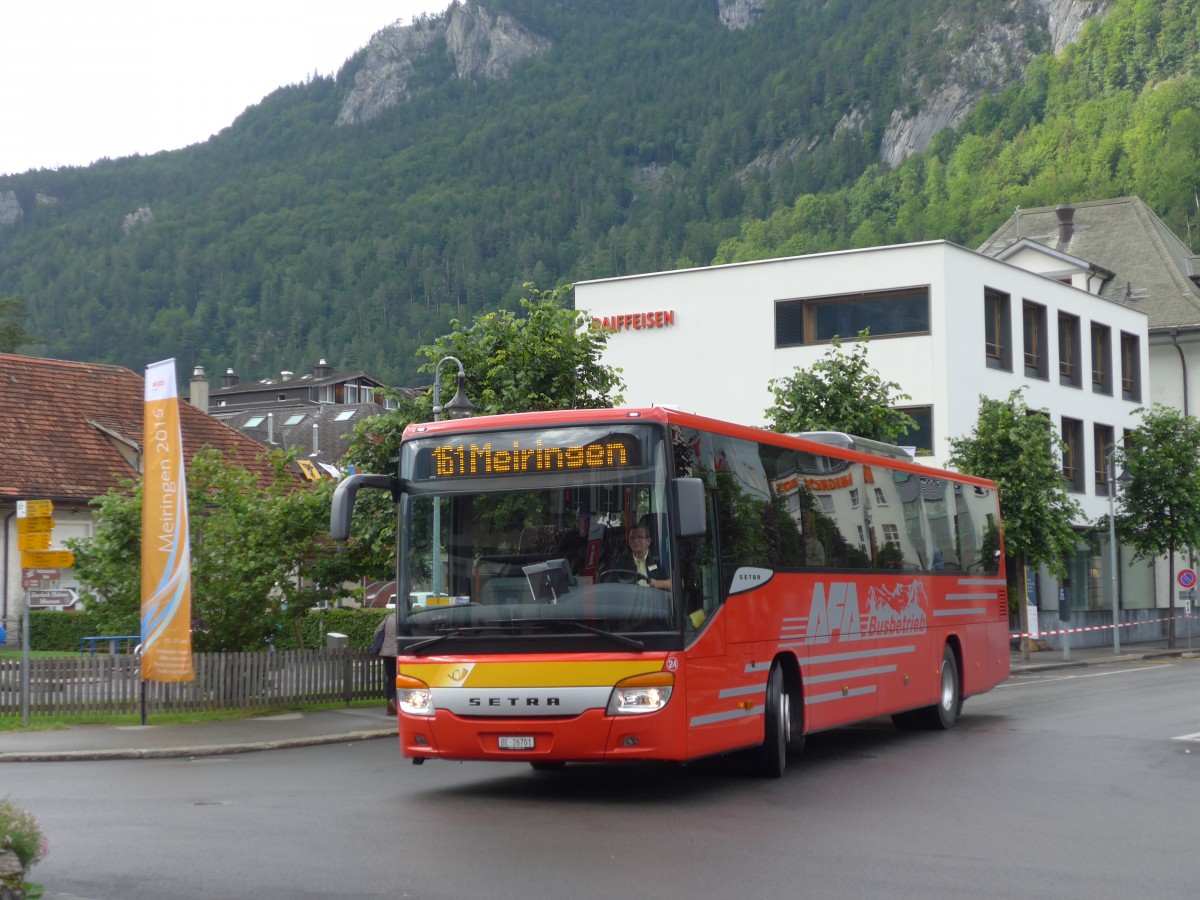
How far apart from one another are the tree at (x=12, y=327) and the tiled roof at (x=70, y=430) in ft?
164

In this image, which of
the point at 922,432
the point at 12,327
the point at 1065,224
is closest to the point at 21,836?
the point at 922,432

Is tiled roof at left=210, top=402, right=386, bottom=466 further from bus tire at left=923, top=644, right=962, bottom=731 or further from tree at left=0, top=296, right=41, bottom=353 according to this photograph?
bus tire at left=923, top=644, right=962, bottom=731

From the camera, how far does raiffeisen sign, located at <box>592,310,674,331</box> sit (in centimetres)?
4650

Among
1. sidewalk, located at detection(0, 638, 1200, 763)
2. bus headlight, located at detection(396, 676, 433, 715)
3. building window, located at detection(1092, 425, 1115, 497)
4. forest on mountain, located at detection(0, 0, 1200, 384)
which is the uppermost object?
forest on mountain, located at detection(0, 0, 1200, 384)

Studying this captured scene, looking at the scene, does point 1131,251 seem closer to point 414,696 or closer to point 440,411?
point 440,411

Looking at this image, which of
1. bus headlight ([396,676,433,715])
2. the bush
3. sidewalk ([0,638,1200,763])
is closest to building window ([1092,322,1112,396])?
sidewalk ([0,638,1200,763])

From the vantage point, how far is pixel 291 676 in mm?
21469

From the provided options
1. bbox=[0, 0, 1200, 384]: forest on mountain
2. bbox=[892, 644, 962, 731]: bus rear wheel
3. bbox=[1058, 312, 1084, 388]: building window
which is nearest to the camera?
bbox=[892, 644, 962, 731]: bus rear wheel

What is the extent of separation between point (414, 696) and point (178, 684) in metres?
9.35

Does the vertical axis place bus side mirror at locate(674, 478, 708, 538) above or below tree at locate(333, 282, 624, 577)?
below

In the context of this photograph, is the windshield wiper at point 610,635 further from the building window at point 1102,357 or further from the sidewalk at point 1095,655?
the building window at point 1102,357

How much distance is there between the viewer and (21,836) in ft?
26.3

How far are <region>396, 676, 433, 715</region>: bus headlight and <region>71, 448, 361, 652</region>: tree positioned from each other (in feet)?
30.0

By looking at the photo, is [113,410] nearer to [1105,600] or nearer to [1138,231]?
[1105,600]
